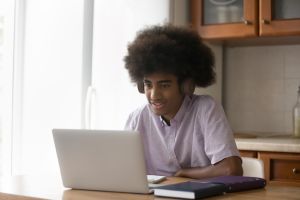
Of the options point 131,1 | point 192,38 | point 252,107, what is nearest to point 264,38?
point 252,107

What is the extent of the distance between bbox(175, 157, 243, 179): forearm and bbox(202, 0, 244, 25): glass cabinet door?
1306 millimetres

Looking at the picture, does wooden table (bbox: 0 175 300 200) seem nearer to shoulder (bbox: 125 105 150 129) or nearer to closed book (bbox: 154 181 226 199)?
closed book (bbox: 154 181 226 199)

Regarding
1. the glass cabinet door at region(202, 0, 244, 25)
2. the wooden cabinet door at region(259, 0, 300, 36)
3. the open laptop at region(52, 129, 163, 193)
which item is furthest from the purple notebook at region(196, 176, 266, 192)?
the glass cabinet door at region(202, 0, 244, 25)

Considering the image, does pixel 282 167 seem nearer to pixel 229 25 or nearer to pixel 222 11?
pixel 229 25

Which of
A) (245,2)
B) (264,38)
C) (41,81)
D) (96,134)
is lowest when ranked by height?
(96,134)

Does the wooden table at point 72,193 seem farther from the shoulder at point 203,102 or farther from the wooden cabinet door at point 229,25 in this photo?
the wooden cabinet door at point 229,25

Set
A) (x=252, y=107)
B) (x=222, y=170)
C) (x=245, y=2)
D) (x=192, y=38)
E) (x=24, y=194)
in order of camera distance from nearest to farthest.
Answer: (x=24, y=194) < (x=222, y=170) < (x=192, y=38) < (x=245, y=2) < (x=252, y=107)

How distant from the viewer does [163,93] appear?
2.00 m

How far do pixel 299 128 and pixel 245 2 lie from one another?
773 mm

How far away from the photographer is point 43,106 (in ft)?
9.52

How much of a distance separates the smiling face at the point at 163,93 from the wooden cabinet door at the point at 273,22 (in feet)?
3.25

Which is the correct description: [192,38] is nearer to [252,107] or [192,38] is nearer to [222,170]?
[222,170]

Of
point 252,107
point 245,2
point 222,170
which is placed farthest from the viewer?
point 252,107

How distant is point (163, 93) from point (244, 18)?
1.08 metres
